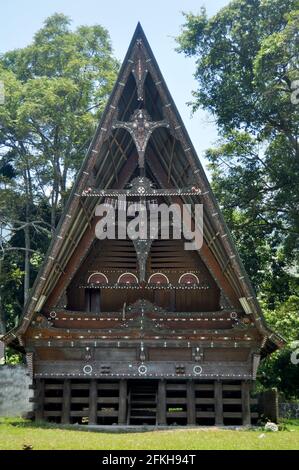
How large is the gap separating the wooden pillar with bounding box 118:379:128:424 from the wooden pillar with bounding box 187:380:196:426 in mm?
1518

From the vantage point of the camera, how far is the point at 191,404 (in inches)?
592

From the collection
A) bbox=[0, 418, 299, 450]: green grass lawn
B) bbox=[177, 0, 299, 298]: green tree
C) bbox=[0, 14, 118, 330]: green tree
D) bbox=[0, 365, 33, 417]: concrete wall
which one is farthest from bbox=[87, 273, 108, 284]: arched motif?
bbox=[0, 14, 118, 330]: green tree

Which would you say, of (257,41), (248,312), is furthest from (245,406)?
(257,41)

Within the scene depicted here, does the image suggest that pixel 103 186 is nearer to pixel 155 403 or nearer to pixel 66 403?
pixel 66 403

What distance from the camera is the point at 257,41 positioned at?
80.4ft

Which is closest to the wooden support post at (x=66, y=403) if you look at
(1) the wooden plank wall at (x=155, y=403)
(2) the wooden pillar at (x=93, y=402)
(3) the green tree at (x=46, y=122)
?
(1) the wooden plank wall at (x=155, y=403)

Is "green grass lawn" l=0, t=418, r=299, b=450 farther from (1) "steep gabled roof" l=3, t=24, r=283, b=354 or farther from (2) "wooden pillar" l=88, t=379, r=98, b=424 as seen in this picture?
(1) "steep gabled roof" l=3, t=24, r=283, b=354

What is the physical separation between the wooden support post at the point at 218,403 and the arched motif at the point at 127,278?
11.0ft

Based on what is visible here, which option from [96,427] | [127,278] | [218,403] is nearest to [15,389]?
[127,278]

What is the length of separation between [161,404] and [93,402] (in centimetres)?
165

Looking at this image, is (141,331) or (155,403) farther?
(155,403)
